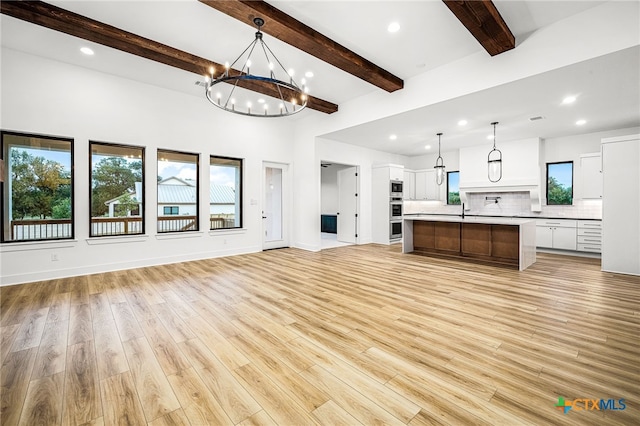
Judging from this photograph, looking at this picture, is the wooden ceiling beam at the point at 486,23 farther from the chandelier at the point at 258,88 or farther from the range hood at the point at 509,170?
the range hood at the point at 509,170

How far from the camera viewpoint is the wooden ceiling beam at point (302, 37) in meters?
3.09

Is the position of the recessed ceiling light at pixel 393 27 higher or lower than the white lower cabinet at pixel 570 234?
higher

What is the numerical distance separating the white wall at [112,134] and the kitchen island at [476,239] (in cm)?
422

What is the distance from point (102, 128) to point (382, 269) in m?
5.82

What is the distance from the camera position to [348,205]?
8914 mm

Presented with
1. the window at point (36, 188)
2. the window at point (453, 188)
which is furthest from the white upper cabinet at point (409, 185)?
the window at point (36, 188)

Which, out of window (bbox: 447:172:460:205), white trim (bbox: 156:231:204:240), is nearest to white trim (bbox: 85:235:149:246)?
white trim (bbox: 156:231:204:240)

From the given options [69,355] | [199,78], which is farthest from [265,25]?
[69,355]

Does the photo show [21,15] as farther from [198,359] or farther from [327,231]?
[327,231]

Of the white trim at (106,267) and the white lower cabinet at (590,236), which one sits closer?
the white trim at (106,267)

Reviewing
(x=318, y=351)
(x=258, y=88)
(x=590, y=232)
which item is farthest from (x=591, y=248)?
(x=258, y=88)

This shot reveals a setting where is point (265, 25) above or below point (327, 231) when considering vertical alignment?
above

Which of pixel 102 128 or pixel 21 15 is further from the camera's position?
pixel 102 128

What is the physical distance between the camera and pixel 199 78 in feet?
17.2
